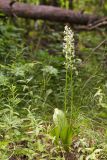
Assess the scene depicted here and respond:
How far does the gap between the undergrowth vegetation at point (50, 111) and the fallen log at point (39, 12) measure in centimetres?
70

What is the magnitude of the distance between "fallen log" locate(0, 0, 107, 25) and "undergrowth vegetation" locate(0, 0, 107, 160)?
0.70 metres

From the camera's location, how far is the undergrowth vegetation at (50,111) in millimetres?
2713

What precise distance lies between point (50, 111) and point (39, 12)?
7.57 ft

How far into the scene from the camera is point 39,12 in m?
5.37

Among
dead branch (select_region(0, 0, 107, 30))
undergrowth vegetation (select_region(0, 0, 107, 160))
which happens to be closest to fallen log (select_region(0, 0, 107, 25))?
dead branch (select_region(0, 0, 107, 30))

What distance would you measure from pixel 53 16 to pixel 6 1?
0.70 metres

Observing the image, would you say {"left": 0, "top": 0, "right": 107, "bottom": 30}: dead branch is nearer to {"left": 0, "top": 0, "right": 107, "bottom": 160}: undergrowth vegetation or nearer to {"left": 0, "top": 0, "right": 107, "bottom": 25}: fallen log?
{"left": 0, "top": 0, "right": 107, "bottom": 25}: fallen log

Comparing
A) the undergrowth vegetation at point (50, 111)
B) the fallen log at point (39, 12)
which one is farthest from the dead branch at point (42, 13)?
the undergrowth vegetation at point (50, 111)

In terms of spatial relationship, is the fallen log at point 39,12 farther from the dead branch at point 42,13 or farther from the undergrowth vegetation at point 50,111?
the undergrowth vegetation at point 50,111

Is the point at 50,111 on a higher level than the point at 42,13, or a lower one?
lower

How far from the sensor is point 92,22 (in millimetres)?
5789

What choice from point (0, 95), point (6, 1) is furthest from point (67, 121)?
point (6, 1)

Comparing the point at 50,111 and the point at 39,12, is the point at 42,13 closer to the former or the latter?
the point at 39,12

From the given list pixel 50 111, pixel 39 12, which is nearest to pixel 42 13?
pixel 39 12
